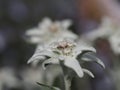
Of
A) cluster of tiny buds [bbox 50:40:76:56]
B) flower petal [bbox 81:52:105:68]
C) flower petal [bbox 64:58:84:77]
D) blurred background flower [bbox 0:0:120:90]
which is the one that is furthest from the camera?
blurred background flower [bbox 0:0:120:90]

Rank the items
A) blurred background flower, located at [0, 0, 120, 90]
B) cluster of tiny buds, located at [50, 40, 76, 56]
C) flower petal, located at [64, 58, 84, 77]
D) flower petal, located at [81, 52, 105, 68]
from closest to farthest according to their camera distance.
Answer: flower petal, located at [64, 58, 84, 77], flower petal, located at [81, 52, 105, 68], cluster of tiny buds, located at [50, 40, 76, 56], blurred background flower, located at [0, 0, 120, 90]

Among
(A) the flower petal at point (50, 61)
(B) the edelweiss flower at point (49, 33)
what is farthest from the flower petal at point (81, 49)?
(B) the edelweiss flower at point (49, 33)

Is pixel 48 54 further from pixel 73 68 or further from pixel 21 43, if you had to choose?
pixel 21 43

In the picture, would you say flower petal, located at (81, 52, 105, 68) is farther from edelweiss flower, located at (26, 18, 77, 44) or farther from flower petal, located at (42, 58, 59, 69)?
edelweiss flower, located at (26, 18, 77, 44)

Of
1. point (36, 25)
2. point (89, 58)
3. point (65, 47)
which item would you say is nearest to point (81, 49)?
point (89, 58)

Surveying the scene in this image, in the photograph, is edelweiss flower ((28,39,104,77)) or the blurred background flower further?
the blurred background flower

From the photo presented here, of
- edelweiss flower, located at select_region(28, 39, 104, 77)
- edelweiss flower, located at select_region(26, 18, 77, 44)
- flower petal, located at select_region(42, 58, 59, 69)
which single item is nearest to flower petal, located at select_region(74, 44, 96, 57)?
edelweiss flower, located at select_region(28, 39, 104, 77)

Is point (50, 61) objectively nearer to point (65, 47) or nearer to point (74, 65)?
point (74, 65)

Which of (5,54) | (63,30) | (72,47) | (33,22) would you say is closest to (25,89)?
(63,30)
